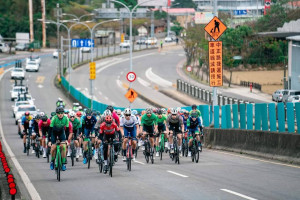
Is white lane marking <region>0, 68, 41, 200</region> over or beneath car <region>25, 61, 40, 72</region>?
over

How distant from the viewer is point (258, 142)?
2633 centimetres

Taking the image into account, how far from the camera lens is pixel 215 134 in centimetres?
3197

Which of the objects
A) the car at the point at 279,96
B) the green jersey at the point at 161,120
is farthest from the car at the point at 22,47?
the green jersey at the point at 161,120

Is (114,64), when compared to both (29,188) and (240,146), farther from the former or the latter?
(29,188)

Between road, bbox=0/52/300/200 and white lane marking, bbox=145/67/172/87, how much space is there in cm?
6524

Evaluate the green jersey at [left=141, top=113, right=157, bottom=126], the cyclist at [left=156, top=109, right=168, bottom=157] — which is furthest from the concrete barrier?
the green jersey at [left=141, top=113, right=157, bottom=126]

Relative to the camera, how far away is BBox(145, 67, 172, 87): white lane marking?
3700 inches

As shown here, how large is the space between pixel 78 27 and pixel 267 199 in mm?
156210

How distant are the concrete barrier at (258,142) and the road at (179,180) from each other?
52cm

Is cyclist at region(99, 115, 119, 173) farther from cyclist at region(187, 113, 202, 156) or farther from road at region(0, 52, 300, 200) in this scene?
cyclist at region(187, 113, 202, 156)

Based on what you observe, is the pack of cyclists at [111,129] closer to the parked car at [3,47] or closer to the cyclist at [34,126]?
the cyclist at [34,126]

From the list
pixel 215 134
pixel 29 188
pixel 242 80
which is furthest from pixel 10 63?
pixel 29 188

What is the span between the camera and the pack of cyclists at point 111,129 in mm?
20609

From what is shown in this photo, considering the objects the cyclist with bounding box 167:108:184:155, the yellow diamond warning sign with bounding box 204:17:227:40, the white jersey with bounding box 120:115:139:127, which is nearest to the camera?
the white jersey with bounding box 120:115:139:127
